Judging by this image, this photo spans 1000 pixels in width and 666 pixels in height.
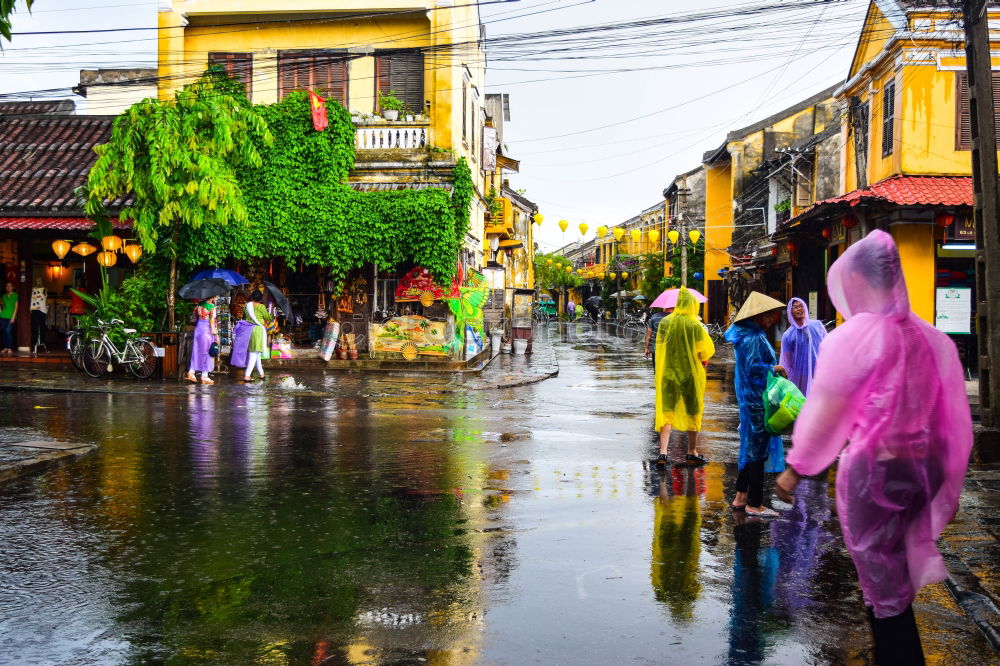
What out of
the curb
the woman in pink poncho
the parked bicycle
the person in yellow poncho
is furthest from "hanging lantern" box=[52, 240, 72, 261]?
the woman in pink poncho

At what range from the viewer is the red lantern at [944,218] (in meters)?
19.1

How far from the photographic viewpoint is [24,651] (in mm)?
4426

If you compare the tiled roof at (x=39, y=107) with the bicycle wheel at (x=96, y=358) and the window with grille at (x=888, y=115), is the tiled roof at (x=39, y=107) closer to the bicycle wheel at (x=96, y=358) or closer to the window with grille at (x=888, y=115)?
the bicycle wheel at (x=96, y=358)

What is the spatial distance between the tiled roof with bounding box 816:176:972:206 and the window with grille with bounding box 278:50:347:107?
12.4m

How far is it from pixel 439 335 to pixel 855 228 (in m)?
10.1

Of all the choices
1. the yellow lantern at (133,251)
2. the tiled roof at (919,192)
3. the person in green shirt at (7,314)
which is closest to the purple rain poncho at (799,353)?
the tiled roof at (919,192)

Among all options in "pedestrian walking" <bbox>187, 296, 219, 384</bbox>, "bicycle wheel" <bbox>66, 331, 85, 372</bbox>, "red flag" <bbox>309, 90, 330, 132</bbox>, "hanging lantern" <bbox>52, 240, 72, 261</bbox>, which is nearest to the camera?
"pedestrian walking" <bbox>187, 296, 219, 384</bbox>

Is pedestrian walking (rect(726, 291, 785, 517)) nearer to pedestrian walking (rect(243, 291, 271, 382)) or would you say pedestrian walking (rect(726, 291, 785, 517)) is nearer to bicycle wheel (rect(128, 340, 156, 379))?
pedestrian walking (rect(243, 291, 271, 382))

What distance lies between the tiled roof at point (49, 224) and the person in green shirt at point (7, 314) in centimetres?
161

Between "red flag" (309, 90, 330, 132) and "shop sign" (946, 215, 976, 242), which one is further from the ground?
"red flag" (309, 90, 330, 132)

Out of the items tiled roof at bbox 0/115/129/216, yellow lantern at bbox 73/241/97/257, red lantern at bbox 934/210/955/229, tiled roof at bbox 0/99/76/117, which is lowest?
yellow lantern at bbox 73/241/97/257

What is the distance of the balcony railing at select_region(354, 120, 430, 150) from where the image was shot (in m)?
22.9

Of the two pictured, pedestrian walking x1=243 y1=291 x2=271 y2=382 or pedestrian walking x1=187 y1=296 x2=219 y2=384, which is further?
pedestrian walking x1=243 y1=291 x2=271 y2=382

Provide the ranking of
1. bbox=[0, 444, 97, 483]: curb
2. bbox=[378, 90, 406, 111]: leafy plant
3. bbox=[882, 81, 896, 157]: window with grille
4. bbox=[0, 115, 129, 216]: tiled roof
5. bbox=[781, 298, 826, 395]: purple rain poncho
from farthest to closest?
1. bbox=[378, 90, 406, 111]: leafy plant
2. bbox=[0, 115, 129, 216]: tiled roof
3. bbox=[882, 81, 896, 157]: window with grille
4. bbox=[781, 298, 826, 395]: purple rain poncho
5. bbox=[0, 444, 97, 483]: curb
